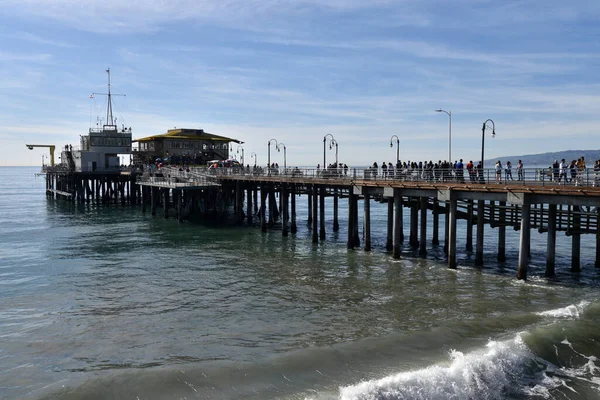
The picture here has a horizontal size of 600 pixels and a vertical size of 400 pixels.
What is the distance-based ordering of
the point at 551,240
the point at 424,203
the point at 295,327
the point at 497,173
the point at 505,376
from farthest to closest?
the point at 424,203
the point at 497,173
the point at 551,240
the point at 295,327
the point at 505,376

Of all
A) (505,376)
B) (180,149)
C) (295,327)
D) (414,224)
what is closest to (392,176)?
(414,224)

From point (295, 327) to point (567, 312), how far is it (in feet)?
33.5

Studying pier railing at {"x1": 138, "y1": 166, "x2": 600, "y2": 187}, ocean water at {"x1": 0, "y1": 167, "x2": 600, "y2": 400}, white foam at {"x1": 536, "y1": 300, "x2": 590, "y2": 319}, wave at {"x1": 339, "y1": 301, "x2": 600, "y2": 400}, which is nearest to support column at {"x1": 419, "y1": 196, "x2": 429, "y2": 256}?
ocean water at {"x1": 0, "y1": 167, "x2": 600, "y2": 400}

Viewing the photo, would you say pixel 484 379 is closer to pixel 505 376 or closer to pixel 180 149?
pixel 505 376

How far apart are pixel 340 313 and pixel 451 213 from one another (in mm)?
9180

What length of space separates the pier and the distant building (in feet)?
74.7

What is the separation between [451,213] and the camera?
2694 centimetres

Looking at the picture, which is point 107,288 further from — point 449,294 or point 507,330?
point 507,330

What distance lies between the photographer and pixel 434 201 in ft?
116

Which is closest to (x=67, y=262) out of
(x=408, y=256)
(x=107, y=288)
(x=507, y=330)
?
(x=107, y=288)

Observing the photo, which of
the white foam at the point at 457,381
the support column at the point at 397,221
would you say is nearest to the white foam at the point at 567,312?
the white foam at the point at 457,381

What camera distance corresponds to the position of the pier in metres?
24.2

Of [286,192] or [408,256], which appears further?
[286,192]

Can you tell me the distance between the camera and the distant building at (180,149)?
77.5 metres
